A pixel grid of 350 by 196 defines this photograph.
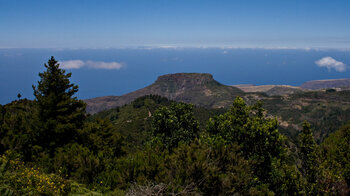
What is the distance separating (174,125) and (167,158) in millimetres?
8954

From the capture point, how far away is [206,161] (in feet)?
36.8

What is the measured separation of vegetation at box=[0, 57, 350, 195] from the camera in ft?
34.7

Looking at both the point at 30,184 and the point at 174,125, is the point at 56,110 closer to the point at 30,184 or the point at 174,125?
the point at 174,125

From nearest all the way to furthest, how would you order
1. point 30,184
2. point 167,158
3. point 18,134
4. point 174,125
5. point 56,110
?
point 30,184, point 167,158, point 18,134, point 174,125, point 56,110

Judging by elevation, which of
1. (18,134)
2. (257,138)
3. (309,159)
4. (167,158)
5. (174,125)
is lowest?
(309,159)

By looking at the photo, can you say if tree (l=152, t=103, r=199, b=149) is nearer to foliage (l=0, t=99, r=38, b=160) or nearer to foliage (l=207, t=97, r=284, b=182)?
foliage (l=207, t=97, r=284, b=182)

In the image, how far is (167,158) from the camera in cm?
1219

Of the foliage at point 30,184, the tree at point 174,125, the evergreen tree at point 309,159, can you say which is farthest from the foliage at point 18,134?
the evergreen tree at point 309,159

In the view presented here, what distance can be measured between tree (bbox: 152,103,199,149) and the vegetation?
0.30 feet

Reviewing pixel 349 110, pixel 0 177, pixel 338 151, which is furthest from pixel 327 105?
pixel 0 177

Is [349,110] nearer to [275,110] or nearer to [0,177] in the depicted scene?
[275,110]

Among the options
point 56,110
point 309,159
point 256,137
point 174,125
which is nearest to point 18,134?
point 56,110

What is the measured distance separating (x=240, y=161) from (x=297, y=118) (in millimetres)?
147589

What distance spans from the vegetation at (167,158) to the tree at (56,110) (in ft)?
0.28
